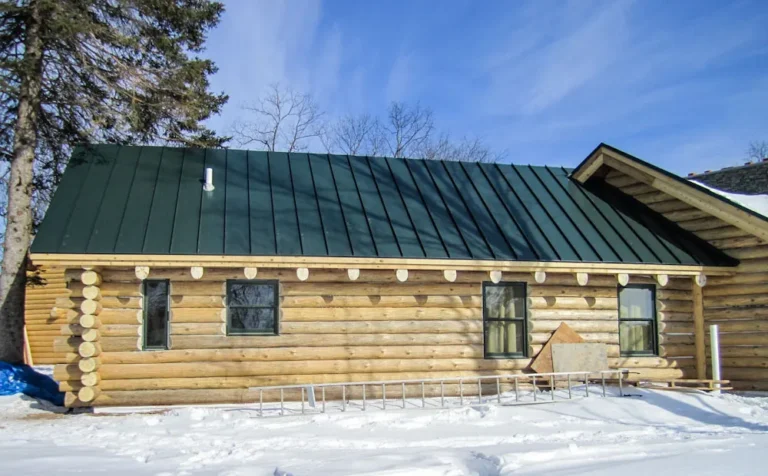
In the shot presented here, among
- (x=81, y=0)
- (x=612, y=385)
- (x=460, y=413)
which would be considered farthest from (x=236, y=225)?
(x=612, y=385)

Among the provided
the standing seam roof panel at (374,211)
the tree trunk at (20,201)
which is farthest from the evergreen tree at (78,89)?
the standing seam roof panel at (374,211)

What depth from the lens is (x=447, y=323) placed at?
1345cm

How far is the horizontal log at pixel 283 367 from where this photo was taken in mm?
12156

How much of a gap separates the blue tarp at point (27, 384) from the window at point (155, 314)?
2.48 meters

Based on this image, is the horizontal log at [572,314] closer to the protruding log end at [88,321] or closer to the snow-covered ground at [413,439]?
the snow-covered ground at [413,439]

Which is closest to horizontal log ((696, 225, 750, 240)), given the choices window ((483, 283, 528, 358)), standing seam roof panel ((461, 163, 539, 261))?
standing seam roof panel ((461, 163, 539, 261))

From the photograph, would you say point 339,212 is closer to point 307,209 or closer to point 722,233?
point 307,209

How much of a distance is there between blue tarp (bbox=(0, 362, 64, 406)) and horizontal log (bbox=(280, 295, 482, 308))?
497 cm

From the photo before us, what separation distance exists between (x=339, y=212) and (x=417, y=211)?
67.0 inches

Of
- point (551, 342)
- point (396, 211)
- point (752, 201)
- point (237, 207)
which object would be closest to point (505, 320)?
point (551, 342)

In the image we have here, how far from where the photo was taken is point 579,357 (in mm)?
13758

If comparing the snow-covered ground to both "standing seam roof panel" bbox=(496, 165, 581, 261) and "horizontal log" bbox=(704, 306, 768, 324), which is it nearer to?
"horizontal log" bbox=(704, 306, 768, 324)

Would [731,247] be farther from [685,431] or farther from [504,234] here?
[685,431]

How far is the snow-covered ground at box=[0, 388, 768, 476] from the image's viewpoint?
24.2 feet
